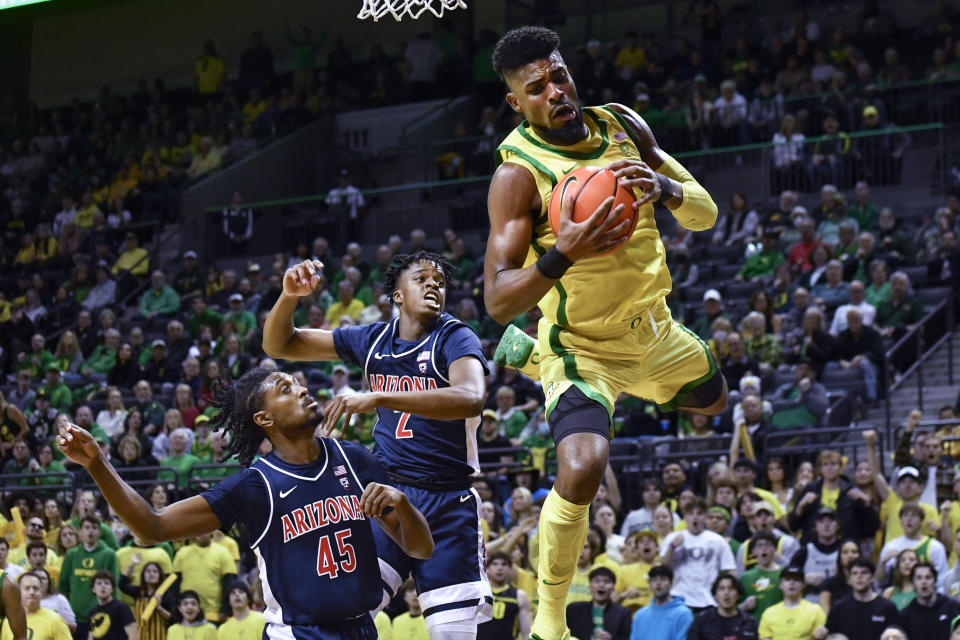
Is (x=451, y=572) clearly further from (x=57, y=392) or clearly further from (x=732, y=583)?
(x=57, y=392)

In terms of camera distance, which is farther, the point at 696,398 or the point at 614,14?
the point at 614,14

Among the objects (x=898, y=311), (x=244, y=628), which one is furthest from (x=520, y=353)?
(x=898, y=311)

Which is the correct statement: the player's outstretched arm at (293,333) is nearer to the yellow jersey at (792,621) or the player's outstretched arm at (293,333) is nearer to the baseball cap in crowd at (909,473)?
the yellow jersey at (792,621)

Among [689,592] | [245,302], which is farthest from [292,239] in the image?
[689,592]

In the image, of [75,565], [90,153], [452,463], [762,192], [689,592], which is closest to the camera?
[452,463]

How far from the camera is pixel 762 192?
17.9 meters

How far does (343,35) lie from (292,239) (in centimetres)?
599

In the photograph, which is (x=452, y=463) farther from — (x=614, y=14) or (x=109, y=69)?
(x=109, y=69)

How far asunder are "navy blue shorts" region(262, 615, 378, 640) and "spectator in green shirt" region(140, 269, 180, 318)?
48.7 ft

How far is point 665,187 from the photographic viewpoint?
19.5ft

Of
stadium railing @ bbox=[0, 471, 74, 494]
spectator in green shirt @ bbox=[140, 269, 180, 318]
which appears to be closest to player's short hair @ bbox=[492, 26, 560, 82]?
stadium railing @ bbox=[0, 471, 74, 494]

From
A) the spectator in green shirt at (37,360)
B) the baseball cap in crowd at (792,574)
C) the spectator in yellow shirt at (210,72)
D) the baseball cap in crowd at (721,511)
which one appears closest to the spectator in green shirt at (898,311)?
the baseball cap in crowd at (721,511)

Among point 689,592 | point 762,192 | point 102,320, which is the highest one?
point 762,192

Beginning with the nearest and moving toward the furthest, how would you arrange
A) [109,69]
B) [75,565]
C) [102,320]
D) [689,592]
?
[689,592]
[75,565]
[102,320]
[109,69]
